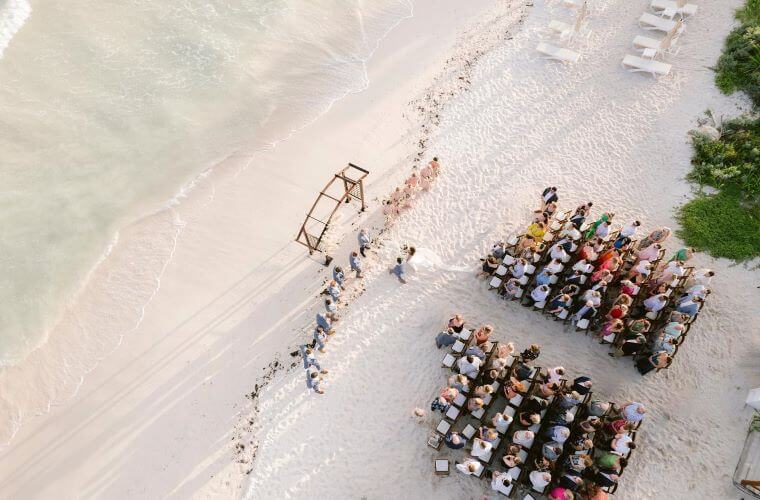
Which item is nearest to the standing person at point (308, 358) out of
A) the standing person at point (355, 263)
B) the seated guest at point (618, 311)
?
the standing person at point (355, 263)

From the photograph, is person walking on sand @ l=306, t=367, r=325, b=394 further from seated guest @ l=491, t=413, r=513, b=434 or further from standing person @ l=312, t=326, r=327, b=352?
seated guest @ l=491, t=413, r=513, b=434

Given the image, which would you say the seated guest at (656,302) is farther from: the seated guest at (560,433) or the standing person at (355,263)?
the standing person at (355,263)

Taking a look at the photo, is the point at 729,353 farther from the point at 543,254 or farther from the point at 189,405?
the point at 189,405

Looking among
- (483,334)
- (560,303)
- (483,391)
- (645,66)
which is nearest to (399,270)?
(483,334)

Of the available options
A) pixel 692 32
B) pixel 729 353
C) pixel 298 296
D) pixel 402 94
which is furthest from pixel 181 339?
pixel 692 32

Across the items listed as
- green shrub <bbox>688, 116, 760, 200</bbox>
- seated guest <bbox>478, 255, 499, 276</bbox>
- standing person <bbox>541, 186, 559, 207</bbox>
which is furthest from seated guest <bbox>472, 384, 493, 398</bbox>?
green shrub <bbox>688, 116, 760, 200</bbox>

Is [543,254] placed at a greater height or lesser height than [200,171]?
→ greater
